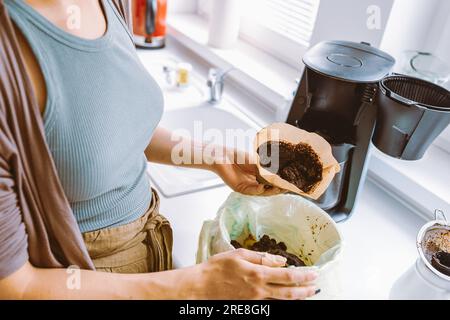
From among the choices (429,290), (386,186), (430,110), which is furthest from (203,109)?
(429,290)

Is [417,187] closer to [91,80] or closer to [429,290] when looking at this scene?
[429,290]

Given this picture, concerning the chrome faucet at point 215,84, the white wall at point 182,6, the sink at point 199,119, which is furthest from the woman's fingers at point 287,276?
the white wall at point 182,6

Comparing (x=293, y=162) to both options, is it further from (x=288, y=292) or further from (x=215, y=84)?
(x=215, y=84)

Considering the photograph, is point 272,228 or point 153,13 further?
point 153,13

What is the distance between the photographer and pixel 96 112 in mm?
688

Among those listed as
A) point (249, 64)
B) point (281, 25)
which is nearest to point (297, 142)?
point (249, 64)

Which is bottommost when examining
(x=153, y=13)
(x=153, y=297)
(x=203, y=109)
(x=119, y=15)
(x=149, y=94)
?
(x=203, y=109)

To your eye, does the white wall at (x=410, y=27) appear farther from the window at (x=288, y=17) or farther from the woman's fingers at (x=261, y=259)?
the woman's fingers at (x=261, y=259)

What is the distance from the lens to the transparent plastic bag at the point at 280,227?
2.73 feet

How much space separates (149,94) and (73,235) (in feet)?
0.98

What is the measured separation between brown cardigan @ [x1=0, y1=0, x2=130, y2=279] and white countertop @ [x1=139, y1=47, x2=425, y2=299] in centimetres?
31

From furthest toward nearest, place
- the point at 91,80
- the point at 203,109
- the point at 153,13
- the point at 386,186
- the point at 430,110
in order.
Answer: the point at 153,13 < the point at 203,109 < the point at 386,186 < the point at 430,110 < the point at 91,80

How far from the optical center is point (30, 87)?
0.57 m

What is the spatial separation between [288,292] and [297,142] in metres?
0.33
